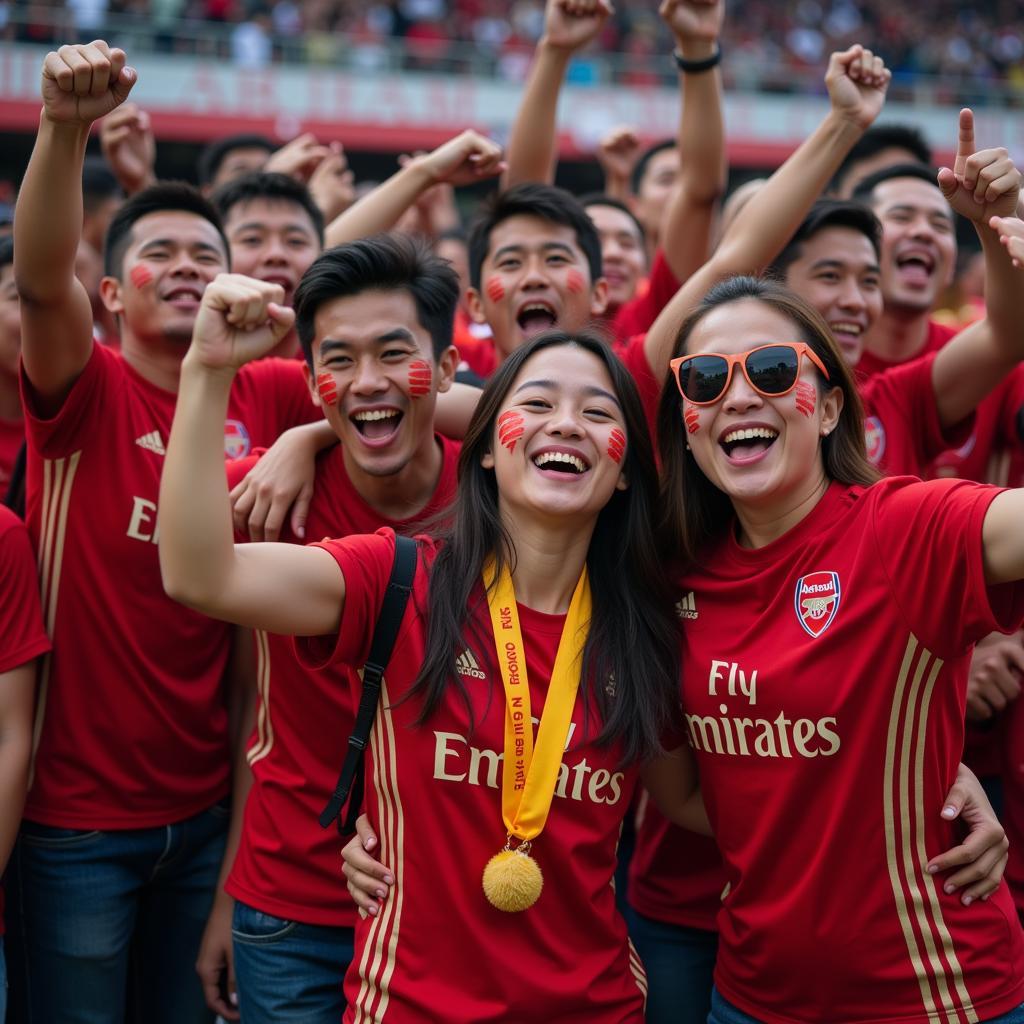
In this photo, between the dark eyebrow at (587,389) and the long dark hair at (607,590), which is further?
the dark eyebrow at (587,389)

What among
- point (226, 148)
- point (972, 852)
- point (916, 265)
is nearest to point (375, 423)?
point (972, 852)

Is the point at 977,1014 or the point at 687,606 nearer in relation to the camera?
the point at 977,1014

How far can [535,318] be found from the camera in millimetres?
4078

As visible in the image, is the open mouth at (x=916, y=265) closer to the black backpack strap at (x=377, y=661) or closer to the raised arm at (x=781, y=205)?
the raised arm at (x=781, y=205)

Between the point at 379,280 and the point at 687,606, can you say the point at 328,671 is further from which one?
the point at 379,280

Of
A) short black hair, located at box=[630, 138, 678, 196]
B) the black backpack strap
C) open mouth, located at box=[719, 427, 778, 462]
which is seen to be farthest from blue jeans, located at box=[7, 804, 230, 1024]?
short black hair, located at box=[630, 138, 678, 196]

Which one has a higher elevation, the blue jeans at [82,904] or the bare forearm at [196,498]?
the bare forearm at [196,498]

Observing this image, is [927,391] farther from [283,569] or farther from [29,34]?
[29,34]

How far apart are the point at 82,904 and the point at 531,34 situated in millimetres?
19563

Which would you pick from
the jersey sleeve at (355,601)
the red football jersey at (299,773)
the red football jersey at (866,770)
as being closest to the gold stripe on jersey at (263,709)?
the red football jersey at (299,773)

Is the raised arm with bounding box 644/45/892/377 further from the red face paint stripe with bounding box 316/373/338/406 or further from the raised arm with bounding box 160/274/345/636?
the raised arm with bounding box 160/274/345/636

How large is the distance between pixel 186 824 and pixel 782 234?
2372 mm

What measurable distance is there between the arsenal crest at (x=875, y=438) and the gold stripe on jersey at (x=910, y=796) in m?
1.21

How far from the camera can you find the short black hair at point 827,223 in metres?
3.79
